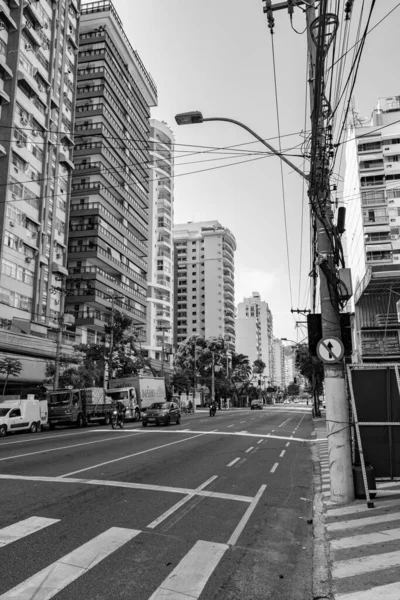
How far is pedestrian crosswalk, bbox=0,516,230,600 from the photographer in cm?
459

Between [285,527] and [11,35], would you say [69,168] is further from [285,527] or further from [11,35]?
[285,527]

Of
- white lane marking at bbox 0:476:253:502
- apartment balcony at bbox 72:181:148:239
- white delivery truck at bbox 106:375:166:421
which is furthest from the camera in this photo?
apartment balcony at bbox 72:181:148:239

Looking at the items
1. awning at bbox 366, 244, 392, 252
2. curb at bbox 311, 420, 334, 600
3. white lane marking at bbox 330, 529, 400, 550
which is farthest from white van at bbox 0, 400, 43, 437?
awning at bbox 366, 244, 392, 252

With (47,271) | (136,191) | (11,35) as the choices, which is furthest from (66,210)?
(136,191)

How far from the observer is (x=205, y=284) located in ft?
502

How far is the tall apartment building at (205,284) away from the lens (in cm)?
14962

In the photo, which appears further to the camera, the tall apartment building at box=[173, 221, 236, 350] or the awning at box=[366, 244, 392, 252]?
the tall apartment building at box=[173, 221, 236, 350]

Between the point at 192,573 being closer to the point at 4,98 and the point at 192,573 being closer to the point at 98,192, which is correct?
the point at 4,98

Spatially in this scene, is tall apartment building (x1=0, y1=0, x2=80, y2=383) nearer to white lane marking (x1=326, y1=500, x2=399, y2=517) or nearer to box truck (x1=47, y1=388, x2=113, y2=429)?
box truck (x1=47, y1=388, x2=113, y2=429)

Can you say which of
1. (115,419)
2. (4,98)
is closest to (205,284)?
(4,98)

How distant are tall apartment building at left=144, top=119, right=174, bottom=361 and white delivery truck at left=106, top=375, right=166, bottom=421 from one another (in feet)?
134

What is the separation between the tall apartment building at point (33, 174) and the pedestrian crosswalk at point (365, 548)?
112ft

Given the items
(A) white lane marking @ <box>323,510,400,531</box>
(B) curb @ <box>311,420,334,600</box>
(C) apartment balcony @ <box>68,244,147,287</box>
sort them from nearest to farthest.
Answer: (B) curb @ <box>311,420,334,600</box> → (A) white lane marking @ <box>323,510,400,531</box> → (C) apartment balcony @ <box>68,244,147,287</box>

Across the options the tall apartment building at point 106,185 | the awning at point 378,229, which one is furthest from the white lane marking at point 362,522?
the awning at point 378,229
